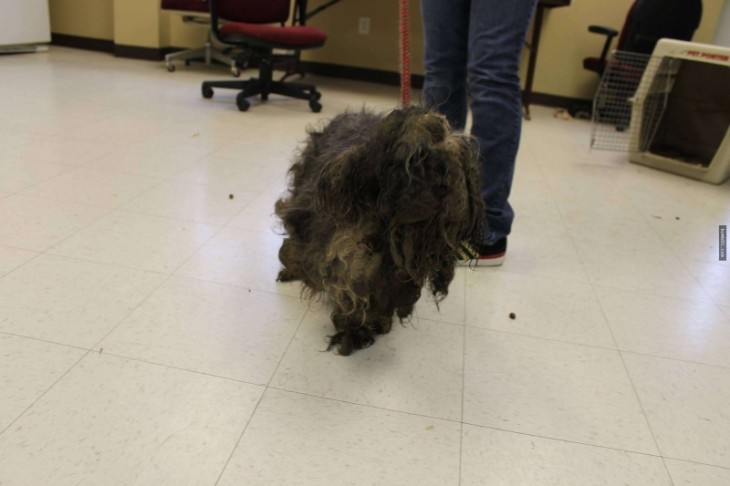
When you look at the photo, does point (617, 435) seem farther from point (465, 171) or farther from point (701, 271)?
point (701, 271)

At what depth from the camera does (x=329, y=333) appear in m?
1.37

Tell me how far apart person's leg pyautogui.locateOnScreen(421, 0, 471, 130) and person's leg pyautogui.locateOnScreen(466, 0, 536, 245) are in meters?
0.10

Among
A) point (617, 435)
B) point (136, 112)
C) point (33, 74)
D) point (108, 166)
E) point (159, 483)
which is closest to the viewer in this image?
point (159, 483)

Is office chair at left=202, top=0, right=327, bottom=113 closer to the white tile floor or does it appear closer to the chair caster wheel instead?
the chair caster wheel

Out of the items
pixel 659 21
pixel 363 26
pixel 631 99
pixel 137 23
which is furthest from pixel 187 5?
pixel 659 21

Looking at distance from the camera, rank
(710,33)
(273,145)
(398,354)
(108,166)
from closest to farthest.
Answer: (398,354)
(108,166)
(273,145)
(710,33)

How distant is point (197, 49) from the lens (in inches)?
204

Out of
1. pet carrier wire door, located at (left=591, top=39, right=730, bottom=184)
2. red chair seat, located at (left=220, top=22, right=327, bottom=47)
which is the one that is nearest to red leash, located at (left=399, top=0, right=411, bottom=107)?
pet carrier wire door, located at (left=591, top=39, right=730, bottom=184)

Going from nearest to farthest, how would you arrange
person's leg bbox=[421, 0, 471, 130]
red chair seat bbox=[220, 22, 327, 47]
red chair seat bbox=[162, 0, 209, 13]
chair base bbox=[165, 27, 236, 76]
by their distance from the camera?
person's leg bbox=[421, 0, 471, 130] → red chair seat bbox=[220, 22, 327, 47] → red chair seat bbox=[162, 0, 209, 13] → chair base bbox=[165, 27, 236, 76]

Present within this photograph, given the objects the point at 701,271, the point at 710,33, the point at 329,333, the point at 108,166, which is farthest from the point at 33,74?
the point at 710,33

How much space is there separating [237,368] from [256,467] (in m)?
0.29

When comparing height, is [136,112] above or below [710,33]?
below

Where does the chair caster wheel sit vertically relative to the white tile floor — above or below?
above

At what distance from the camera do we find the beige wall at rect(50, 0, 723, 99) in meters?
4.62
